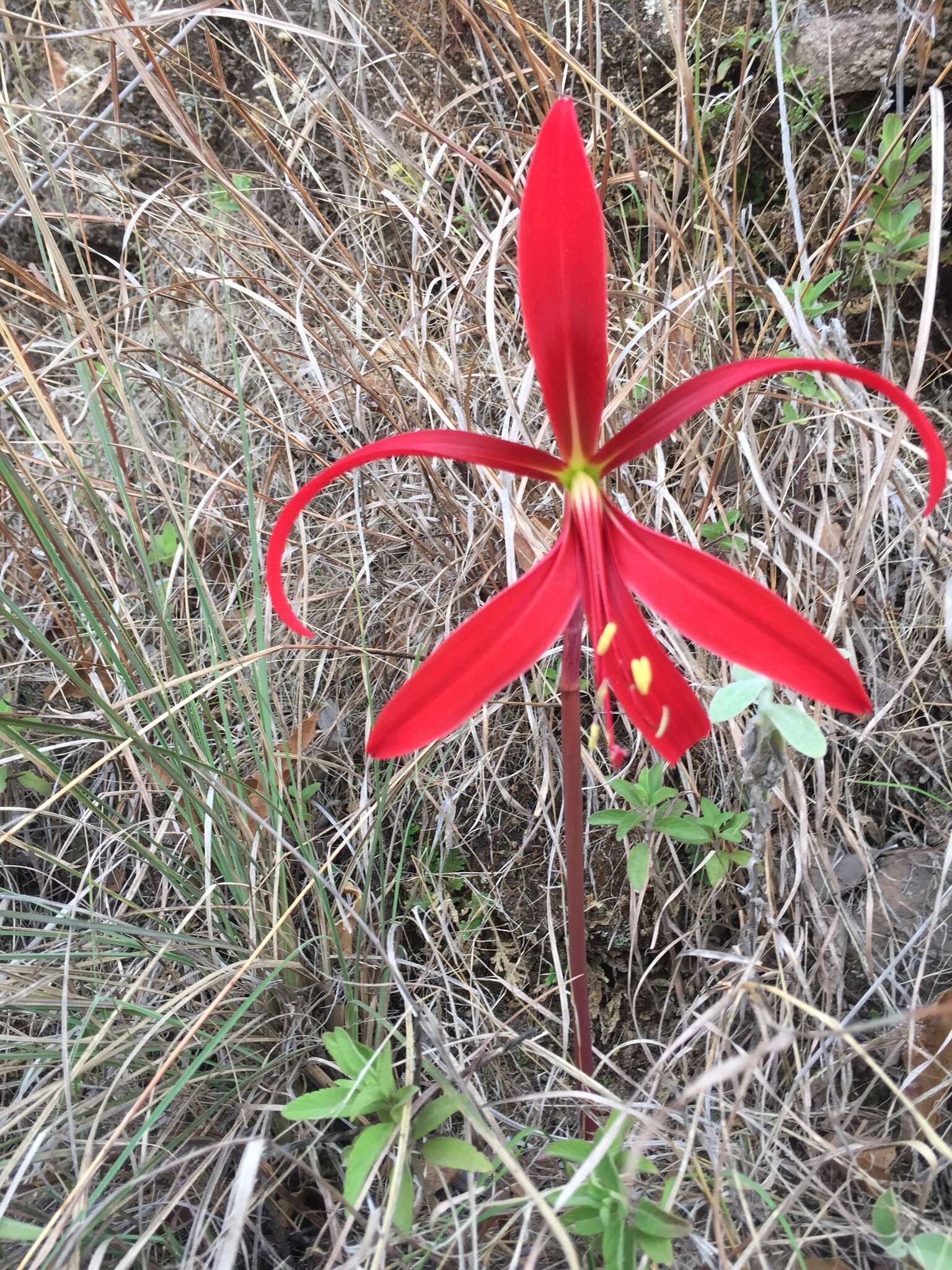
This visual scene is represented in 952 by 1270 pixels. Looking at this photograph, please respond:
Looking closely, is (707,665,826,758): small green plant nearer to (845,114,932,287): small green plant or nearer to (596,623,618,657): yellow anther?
(596,623,618,657): yellow anther

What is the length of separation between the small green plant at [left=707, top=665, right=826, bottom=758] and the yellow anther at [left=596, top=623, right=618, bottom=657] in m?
0.17

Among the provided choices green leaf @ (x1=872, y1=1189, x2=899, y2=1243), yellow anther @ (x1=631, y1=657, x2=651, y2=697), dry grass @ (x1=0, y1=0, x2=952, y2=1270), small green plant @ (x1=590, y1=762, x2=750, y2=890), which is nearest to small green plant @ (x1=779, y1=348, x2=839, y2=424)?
dry grass @ (x1=0, y1=0, x2=952, y2=1270)

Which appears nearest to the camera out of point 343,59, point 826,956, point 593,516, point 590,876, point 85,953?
point 593,516

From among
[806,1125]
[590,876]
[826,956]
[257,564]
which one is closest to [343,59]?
[257,564]

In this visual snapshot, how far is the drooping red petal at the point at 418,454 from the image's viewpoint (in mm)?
795

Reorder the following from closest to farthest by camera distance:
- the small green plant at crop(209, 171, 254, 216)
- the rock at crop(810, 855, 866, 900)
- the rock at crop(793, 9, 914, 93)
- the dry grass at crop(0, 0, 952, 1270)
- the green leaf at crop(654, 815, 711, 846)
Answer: the dry grass at crop(0, 0, 952, 1270), the green leaf at crop(654, 815, 711, 846), the rock at crop(810, 855, 866, 900), the rock at crop(793, 9, 914, 93), the small green plant at crop(209, 171, 254, 216)

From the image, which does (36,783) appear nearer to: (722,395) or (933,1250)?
(722,395)

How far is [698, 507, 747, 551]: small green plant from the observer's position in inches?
54.5

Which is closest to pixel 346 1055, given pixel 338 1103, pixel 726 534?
pixel 338 1103

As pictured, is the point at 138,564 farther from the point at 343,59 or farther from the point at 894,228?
the point at 894,228

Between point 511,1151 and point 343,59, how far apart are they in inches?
86.7

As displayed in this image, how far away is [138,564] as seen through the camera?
1.76 metres

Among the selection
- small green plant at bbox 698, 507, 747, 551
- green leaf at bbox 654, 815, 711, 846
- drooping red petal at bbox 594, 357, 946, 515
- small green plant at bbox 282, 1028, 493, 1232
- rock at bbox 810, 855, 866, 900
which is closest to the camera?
drooping red petal at bbox 594, 357, 946, 515

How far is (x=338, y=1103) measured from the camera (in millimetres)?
891
